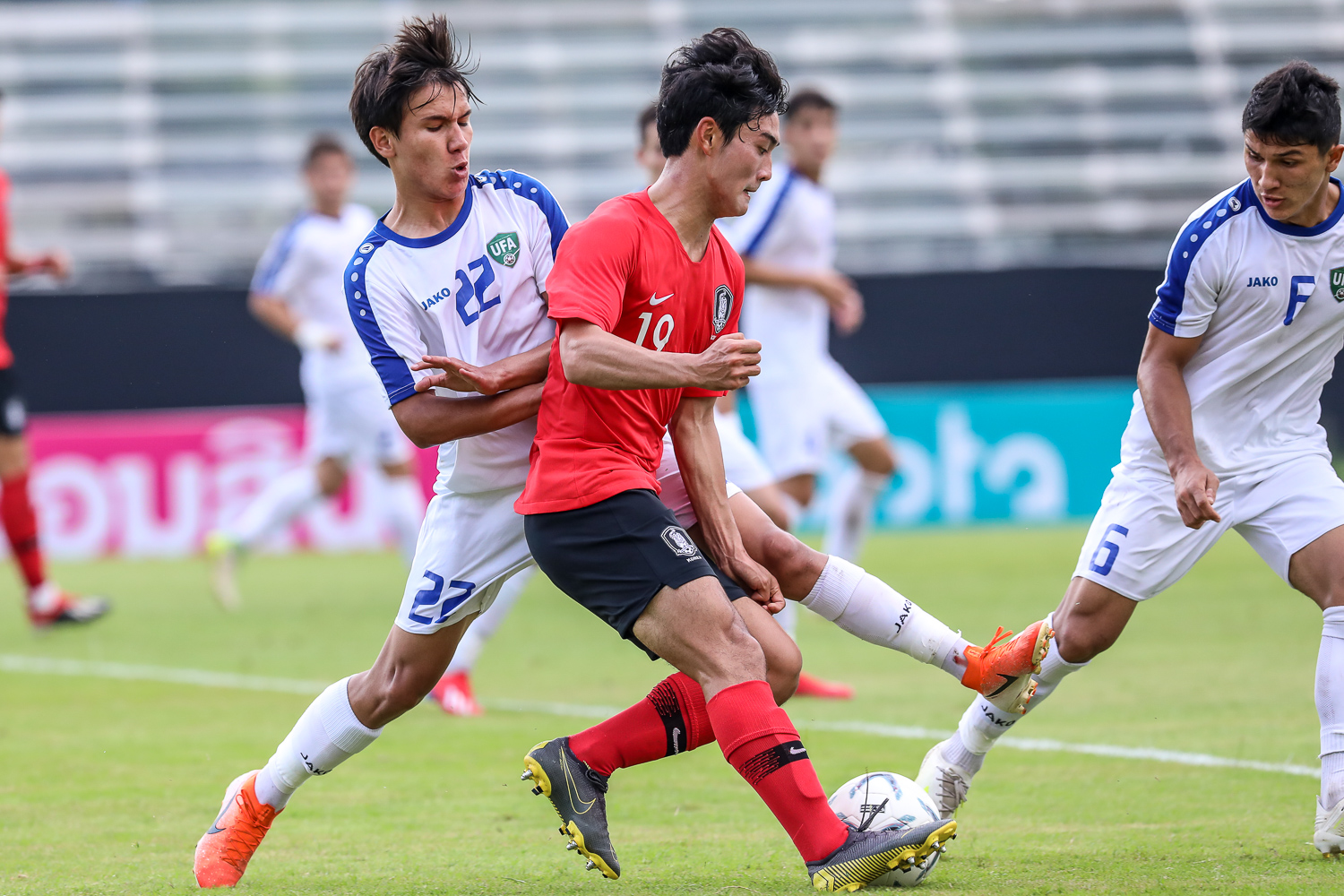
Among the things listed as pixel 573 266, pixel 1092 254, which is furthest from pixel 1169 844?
pixel 1092 254

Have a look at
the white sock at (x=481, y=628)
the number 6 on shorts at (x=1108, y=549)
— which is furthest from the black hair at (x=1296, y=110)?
the white sock at (x=481, y=628)

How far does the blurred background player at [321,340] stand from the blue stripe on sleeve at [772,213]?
94.0 inches

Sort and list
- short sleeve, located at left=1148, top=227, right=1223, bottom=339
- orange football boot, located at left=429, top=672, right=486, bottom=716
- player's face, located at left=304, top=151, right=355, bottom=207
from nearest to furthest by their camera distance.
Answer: short sleeve, located at left=1148, top=227, right=1223, bottom=339 < orange football boot, located at left=429, top=672, right=486, bottom=716 < player's face, located at left=304, top=151, right=355, bottom=207

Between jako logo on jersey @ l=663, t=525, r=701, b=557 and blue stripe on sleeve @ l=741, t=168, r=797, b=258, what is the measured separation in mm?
4899

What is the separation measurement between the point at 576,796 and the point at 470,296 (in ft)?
4.29

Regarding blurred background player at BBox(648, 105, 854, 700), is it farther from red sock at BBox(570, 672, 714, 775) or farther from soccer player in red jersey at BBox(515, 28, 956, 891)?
soccer player in red jersey at BBox(515, 28, 956, 891)

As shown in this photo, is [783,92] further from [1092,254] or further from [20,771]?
[1092,254]

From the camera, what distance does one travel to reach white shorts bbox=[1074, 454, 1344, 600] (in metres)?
4.30

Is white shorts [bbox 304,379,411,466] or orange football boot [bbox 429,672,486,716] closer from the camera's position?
orange football boot [bbox 429,672,486,716]

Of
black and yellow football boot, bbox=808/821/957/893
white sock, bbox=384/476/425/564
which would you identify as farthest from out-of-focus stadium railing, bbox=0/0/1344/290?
black and yellow football boot, bbox=808/821/957/893

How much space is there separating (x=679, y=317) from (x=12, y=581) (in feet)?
35.0

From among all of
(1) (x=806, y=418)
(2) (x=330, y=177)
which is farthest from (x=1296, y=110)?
(2) (x=330, y=177)

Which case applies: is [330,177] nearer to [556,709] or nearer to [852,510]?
[852,510]

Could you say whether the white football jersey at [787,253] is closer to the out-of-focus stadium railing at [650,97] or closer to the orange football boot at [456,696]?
the orange football boot at [456,696]
